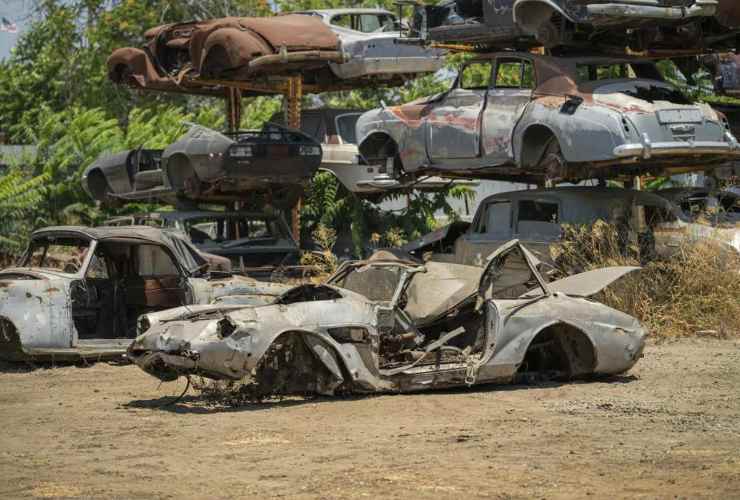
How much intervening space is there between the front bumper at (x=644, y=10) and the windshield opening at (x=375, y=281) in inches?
227

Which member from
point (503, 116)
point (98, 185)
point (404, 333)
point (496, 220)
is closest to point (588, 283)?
point (404, 333)

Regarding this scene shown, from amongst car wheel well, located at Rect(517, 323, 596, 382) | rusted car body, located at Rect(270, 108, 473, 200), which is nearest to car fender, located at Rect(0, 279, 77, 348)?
car wheel well, located at Rect(517, 323, 596, 382)

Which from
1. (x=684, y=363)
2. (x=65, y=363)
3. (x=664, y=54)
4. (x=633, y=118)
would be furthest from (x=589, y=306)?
(x=664, y=54)

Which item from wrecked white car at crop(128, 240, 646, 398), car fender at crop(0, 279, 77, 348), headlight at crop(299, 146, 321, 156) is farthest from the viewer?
headlight at crop(299, 146, 321, 156)

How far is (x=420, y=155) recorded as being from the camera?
57.3 ft

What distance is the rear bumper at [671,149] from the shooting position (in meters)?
14.7

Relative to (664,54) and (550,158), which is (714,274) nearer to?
(550,158)

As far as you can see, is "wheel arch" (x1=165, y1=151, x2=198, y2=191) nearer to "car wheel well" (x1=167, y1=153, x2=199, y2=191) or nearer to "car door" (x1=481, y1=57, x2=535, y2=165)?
"car wheel well" (x1=167, y1=153, x2=199, y2=191)

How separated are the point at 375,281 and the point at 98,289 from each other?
416 cm

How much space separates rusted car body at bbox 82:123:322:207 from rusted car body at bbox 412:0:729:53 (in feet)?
7.78

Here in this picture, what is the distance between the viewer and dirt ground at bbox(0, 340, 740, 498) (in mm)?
7305

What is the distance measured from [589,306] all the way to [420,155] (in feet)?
22.1

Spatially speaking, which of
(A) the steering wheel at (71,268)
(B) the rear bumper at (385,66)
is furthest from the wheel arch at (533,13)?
(A) the steering wheel at (71,268)

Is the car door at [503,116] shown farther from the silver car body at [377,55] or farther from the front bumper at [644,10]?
the silver car body at [377,55]
